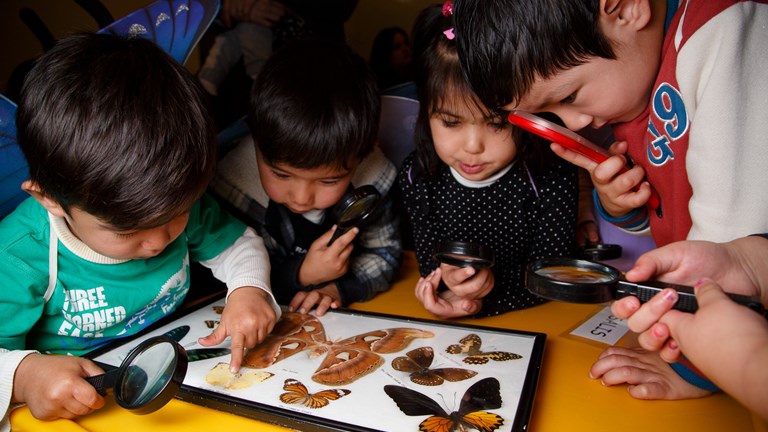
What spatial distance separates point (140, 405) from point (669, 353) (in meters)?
0.61

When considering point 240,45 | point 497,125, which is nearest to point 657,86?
point 497,125

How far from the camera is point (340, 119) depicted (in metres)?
1.14

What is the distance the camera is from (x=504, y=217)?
122 cm

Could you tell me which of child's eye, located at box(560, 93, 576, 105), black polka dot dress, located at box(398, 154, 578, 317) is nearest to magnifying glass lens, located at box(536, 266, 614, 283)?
child's eye, located at box(560, 93, 576, 105)

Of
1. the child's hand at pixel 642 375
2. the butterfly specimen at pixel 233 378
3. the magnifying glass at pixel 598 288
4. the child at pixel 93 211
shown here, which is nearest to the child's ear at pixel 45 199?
the child at pixel 93 211

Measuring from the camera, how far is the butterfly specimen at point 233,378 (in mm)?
861

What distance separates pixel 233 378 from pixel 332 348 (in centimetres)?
16

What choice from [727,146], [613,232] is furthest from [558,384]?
[613,232]

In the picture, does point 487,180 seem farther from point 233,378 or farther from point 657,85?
point 233,378

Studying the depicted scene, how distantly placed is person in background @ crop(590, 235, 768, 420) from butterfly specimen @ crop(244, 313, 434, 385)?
35cm

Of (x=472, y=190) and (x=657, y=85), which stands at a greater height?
(x=657, y=85)

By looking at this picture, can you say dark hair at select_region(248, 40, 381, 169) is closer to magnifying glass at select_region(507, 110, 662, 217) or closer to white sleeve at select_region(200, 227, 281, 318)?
white sleeve at select_region(200, 227, 281, 318)

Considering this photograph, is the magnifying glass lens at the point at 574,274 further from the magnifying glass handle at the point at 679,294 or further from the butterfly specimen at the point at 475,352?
the butterfly specimen at the point at 475,352

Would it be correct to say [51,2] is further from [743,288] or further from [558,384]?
[743,288]
